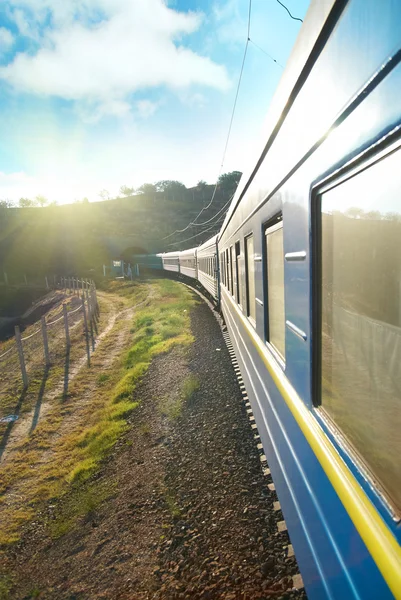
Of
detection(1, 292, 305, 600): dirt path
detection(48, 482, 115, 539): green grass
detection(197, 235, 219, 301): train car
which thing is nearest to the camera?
detection(1, 292, 305, 600): dirt path

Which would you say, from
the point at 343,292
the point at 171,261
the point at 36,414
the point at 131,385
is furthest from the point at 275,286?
the point at 171,261

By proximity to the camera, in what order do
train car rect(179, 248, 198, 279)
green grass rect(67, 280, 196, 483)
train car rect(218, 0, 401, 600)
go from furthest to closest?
train car rect(179, 248, 198, 279), green grass rect(67, 280, 196, 483), train car rect(218, 0, 401, 600)

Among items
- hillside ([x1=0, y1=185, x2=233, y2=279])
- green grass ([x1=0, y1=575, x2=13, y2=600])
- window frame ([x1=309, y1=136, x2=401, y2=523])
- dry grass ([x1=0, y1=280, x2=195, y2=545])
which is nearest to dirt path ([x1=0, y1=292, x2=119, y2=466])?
dry grass ([x1=0, y1=280, x2=195, y2=545])

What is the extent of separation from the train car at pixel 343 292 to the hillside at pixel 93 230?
4746 cm

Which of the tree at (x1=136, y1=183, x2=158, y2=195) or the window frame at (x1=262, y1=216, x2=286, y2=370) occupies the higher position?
the tree at (x1=136, y1=183, x2=158, y2=195)

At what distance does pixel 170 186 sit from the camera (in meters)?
106

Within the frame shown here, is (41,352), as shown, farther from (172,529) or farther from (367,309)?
(367,309)

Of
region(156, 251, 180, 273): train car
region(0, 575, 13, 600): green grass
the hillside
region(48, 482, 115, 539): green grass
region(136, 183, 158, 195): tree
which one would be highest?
region(136, 183, 158, 195): tree

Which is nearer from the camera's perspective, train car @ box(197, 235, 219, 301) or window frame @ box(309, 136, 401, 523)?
window frame @ box(309, 136, 401, 523)

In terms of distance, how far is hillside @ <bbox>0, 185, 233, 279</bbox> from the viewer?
5766 centimetres

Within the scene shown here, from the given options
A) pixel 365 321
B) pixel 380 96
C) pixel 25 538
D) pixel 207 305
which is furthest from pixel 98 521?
pixel 207 305

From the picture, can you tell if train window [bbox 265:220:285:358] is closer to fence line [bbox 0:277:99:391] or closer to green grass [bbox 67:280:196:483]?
green grass [bbox 67:280:196:483]

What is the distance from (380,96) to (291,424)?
194 centimetres

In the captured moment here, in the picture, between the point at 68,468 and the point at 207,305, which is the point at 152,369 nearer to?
the point at 68,468
